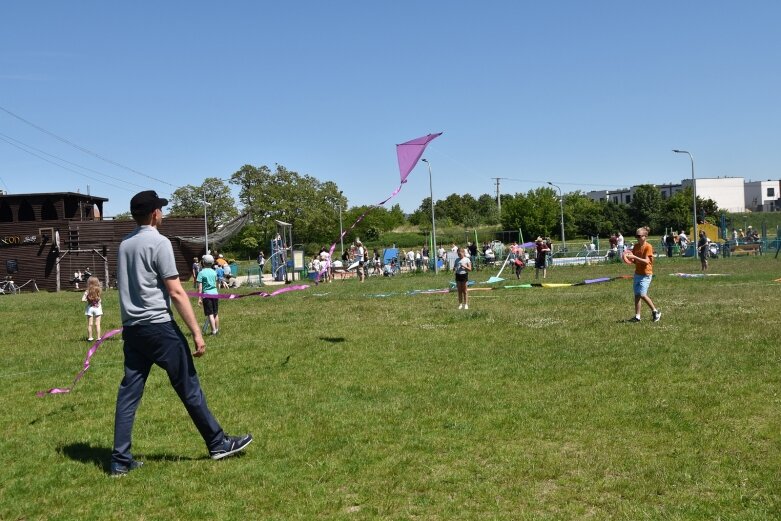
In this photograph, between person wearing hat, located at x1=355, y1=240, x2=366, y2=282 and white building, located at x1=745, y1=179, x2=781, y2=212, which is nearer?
person wearing hat, located at x1=355, y1=240, x2=366, y2=282

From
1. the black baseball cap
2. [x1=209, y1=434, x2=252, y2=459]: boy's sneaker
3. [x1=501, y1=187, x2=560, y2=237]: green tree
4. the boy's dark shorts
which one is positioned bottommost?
[x1=209, y1=434, x2=252, y2=459]: boy's sneaker

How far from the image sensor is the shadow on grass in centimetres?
625

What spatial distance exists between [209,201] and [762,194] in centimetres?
10547

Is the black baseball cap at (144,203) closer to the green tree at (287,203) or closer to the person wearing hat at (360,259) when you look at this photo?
the person wearing hat at (360,259)

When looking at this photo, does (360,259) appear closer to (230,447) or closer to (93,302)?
(93,302)

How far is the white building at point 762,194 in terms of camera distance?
134625mm

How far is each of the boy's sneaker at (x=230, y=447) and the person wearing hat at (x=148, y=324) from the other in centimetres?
4

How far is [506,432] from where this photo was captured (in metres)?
6.65

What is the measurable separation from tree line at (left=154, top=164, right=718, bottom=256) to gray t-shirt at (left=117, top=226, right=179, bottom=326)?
44.9 metres

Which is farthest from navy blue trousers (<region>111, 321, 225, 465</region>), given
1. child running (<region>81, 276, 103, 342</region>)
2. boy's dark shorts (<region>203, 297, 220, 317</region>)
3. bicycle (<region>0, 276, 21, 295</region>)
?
bicycle (<region>0, 276, 21, 295</region>)

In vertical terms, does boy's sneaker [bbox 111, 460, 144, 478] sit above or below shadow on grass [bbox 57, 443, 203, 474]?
above

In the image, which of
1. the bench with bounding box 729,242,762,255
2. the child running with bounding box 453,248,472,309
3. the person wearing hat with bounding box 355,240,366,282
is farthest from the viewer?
the bench with bounding box 729,242,762,255

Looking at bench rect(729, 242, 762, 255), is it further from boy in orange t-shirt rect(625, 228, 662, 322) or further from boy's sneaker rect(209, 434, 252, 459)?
boy's sneaker rect(209, 434, 252, 459)

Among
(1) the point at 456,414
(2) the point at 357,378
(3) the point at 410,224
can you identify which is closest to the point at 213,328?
(2) the point at 357,378
